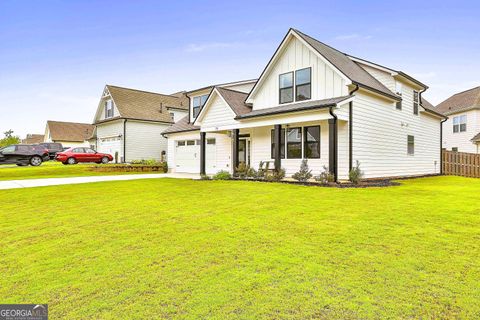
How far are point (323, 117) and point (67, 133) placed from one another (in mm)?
52507

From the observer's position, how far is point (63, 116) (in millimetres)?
56344

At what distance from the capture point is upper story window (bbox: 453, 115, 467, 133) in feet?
93.2

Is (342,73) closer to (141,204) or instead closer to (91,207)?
(141,204)

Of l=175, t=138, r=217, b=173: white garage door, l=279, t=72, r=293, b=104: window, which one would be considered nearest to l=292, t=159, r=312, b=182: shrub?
l=279, t=72, r=293, b=104: window

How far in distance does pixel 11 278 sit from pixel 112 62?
86.6 feet

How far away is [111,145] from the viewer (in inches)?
1227

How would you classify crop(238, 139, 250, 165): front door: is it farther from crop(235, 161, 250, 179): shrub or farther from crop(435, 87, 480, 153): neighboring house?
crop(435, 87, 480, 153): neighboring house

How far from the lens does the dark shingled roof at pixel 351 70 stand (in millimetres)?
14083

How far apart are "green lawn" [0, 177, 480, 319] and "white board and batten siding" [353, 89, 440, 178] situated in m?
7.58

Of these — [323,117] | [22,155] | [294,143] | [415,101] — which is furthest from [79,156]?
[415,101]

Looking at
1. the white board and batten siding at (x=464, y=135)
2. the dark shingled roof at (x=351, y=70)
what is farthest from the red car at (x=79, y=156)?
the white board and batten siding at (x=464, y=135)

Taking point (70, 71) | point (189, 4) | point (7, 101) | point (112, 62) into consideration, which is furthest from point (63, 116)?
point (189, 4)

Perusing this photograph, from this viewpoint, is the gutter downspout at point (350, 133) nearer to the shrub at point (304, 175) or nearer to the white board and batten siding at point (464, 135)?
Result: the shrub at point (304, 175)

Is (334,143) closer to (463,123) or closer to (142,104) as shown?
(463,123)
